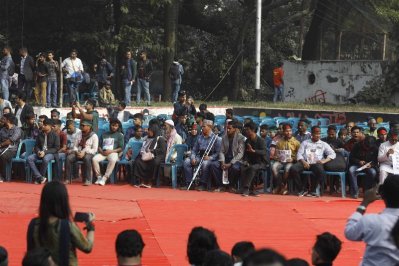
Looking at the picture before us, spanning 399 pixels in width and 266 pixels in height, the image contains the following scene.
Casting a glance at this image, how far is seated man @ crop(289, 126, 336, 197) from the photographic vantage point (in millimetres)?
18188

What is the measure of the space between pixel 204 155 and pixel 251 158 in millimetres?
Answer: 1063

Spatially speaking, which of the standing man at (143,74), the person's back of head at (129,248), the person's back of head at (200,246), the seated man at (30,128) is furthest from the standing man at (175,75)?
the person's back of head at (129,248)

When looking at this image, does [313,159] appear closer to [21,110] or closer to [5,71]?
[21,110]

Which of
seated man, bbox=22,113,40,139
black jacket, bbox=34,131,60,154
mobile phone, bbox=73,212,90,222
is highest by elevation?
mobile phone, bbox=73,212,90,222

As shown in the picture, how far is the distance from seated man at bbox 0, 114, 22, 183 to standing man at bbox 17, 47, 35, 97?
6320 mm

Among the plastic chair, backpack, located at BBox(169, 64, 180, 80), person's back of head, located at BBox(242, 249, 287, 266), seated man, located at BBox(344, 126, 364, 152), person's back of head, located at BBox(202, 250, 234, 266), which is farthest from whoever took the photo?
backpack, located at BBox(169, 64, 180, 80)

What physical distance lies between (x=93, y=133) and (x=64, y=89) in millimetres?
8347

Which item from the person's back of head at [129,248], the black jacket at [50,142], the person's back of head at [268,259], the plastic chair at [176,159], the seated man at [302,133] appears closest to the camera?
the person's back of head at [268,259]

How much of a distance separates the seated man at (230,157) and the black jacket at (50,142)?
3250mm

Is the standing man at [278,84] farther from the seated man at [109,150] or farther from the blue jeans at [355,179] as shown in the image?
the blue jeans at [355,179]

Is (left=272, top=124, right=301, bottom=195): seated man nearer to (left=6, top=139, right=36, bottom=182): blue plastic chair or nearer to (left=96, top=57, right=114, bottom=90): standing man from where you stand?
(left=6, top=139, right=36, bottom=182): blue plastic chair

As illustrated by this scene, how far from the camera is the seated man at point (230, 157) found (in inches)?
728

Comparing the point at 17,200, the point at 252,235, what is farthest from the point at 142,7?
the point at 252,235

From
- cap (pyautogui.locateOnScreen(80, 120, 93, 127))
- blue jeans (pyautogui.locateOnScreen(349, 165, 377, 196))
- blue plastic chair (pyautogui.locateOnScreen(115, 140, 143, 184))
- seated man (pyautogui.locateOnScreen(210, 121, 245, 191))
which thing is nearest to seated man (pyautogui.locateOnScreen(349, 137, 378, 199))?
blue jeans (pyautogui.locateOnScreen(349, 165, 377, 196))
